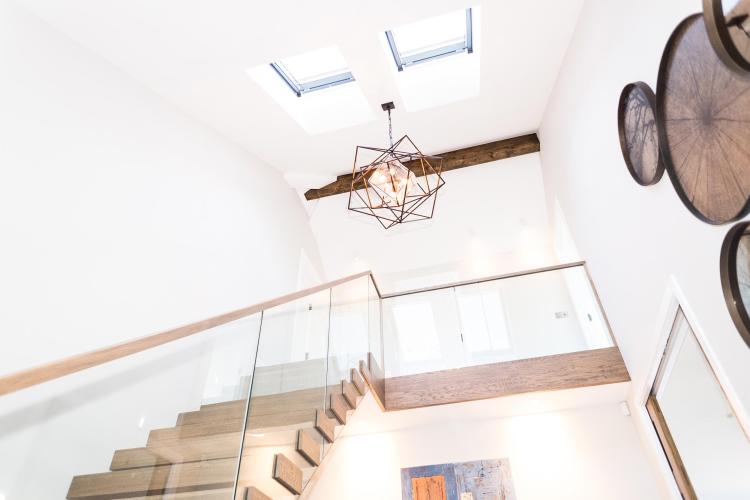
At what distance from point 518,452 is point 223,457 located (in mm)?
3643

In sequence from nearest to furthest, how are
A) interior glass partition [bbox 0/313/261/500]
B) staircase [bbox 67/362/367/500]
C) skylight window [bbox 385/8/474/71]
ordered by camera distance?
interior glass partition [bbox 0/313/261/500], staircase [bbox 67/362/367/500], skylight window [bbox 385/8/474/71]

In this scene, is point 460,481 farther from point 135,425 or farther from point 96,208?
point 96,208

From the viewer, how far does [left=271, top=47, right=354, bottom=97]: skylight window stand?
4.59 meters

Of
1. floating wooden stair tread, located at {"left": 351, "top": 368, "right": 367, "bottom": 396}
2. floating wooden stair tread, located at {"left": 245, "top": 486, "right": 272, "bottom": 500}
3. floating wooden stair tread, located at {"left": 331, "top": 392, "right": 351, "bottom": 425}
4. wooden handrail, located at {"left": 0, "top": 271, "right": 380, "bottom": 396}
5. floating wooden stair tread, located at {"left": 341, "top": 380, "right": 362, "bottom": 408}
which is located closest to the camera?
wooden handrail, located at {"left": 0, "top": 271, "right": 380, "bottom": 396}

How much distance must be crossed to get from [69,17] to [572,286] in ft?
16.0

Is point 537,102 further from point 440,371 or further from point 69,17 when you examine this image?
point 69,17

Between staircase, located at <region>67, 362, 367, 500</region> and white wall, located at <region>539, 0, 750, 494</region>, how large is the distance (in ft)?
7.46

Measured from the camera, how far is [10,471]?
1.16 m

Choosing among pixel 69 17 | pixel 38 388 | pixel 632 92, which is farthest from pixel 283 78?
pixel 38 388

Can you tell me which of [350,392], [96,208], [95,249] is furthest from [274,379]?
[96,208]

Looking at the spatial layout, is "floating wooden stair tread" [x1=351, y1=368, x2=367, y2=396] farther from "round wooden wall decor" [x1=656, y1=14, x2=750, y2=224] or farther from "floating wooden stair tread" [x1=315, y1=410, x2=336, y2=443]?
"round wooden wall decor" [x1=656, y1=14, x2=750, y2=224]

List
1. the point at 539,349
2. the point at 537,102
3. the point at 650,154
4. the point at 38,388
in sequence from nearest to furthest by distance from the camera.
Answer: the point at 38,388 → the point at 650,154 → the point at 539,349 → the point at 537,102

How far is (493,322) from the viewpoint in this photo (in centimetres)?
455

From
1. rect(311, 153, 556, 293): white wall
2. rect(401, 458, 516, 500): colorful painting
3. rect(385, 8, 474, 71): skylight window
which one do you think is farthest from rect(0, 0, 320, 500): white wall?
rect(401, 458, 516, 500): colorful painting
